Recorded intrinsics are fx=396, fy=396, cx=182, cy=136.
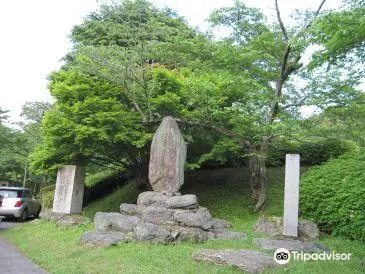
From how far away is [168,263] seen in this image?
23.7ft

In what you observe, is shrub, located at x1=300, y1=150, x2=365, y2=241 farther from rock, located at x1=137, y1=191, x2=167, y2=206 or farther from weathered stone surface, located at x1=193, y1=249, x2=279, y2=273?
rock, located at x1=137, y1=191, x2=167, y2=206

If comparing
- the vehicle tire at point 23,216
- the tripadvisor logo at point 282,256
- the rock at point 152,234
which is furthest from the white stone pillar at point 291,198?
the vehicle tire at point 23,216

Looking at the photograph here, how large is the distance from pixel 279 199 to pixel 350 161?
3.34m

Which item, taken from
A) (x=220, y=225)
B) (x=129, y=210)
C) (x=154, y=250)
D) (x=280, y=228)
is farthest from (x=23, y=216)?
(x=280, y=228)

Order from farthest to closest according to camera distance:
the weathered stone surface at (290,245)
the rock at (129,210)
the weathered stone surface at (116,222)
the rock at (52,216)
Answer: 1. the rock at (52,216)
2. the rock at (129,210)
3. the weathered stone surface at (116,222)
4. the weathered stone surface at (290,245)

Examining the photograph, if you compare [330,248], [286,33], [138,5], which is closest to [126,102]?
[138,5]

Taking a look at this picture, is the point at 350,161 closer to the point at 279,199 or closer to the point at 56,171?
the point at 279,199

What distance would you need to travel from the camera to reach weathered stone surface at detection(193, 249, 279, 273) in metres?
6.69

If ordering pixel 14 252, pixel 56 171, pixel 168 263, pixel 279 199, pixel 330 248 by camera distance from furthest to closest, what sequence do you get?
pixel 56 171 → pixel 279 199 → pixel 14 252 → pixel 330 248 → pixel 168 263

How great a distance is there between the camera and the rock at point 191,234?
9.37 m

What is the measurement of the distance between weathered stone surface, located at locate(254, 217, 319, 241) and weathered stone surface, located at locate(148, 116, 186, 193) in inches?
103

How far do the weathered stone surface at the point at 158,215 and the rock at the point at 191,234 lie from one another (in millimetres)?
439

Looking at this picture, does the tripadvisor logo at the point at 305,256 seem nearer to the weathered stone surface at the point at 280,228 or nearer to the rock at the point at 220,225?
the weathered stone surface at the point at 280,228

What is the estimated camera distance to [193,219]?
9.94 metres
